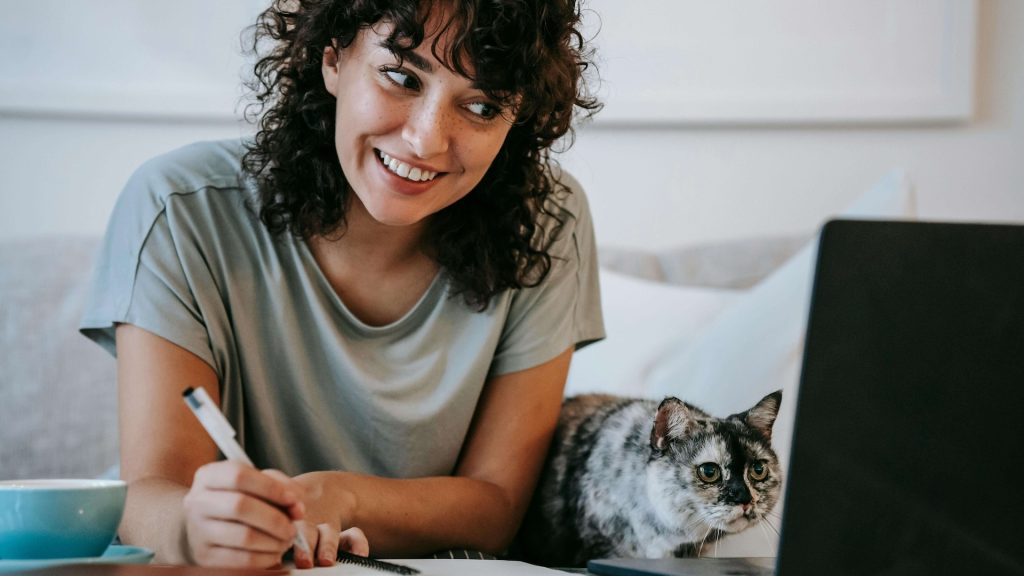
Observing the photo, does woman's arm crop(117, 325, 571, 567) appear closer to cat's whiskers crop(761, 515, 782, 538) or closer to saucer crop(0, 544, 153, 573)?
saucer crop(0, 544, 153, 573)

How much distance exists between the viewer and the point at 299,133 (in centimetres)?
132

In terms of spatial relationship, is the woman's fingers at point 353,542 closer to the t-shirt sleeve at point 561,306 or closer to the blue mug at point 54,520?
the blue mug at point 54,520

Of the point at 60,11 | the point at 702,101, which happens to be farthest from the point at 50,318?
the point at 702,101

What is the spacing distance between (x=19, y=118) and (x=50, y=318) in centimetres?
52

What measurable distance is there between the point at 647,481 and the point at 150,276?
0.63m

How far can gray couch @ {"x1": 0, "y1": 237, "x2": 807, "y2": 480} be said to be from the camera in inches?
69.2

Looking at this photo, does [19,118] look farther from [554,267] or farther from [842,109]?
[842,109]

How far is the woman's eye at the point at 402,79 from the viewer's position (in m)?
1.14

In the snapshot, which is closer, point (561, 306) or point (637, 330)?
point (561, 306)

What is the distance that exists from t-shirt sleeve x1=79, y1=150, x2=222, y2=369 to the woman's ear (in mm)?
225

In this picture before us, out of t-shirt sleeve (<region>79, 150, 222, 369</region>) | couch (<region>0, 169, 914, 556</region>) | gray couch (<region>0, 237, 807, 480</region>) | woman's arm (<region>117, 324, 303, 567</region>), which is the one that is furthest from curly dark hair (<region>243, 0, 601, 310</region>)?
gray couch (<region>0, 237, 807, 480</region>)

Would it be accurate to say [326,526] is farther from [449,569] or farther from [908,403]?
[908,403]

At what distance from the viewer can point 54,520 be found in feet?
2.29

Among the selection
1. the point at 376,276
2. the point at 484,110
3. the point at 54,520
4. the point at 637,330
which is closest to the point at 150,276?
the point at 376,276
